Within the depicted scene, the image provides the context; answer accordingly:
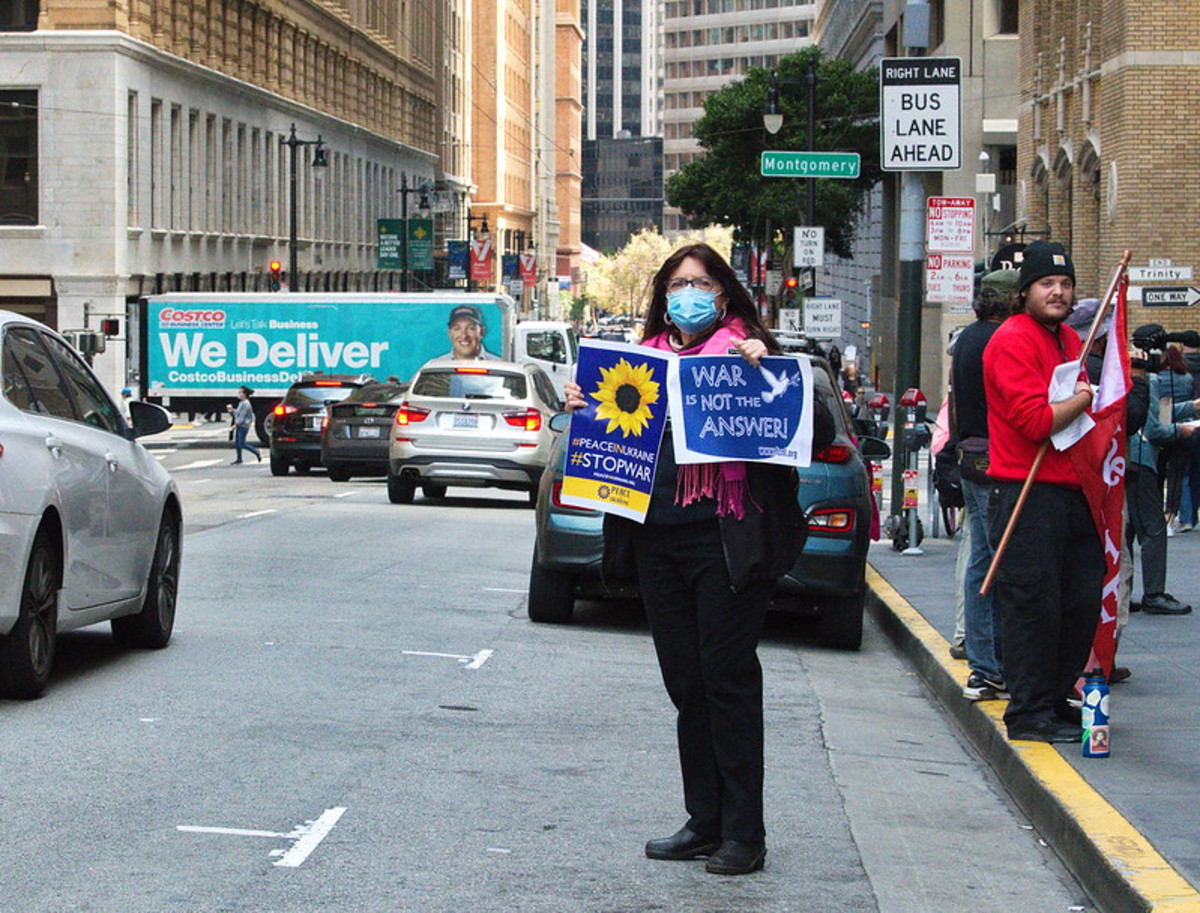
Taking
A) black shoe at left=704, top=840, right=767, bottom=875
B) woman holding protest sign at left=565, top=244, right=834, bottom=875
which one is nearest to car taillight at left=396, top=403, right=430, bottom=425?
woman holding protest sign at left=565, top=244, right=834, bottom=875

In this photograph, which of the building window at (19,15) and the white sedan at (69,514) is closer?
the white sedan at (69,514)

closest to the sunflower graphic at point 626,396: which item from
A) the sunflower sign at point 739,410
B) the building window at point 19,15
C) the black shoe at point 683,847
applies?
the sunflower sign at point 739,410

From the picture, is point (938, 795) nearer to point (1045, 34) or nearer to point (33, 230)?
point (1045, 34)

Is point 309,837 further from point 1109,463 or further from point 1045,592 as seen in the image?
point 1109,463

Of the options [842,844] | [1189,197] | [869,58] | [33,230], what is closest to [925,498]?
[1189,197]

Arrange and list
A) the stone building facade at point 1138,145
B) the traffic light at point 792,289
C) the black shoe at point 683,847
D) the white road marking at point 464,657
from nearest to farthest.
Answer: the black shoe at point 683,847 < the white road marking at point 464,657 < the stone building facade at point 1138,145 < the traffic light at point 792,289

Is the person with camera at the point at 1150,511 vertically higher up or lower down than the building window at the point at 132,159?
lower down

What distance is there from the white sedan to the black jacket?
10.7 ft

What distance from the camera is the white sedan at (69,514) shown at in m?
8.76

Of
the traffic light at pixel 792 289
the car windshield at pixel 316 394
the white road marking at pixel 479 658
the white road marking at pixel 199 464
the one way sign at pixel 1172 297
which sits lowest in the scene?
the white road marking at pixel 199 464

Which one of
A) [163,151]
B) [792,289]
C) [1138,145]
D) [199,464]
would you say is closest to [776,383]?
[1138,145]

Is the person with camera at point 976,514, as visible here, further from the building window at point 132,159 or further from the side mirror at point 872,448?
the building window at point 132,159

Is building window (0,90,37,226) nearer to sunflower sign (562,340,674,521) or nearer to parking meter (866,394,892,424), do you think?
parking meter (866,394,892,424)

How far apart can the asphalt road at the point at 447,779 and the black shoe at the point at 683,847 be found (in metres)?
0.05
